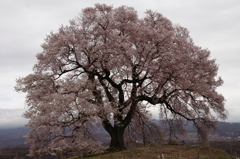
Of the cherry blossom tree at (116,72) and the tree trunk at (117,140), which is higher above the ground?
the cherry blossom tree at (116,72)

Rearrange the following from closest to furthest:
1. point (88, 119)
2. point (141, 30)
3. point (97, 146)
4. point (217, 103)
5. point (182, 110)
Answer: point (88, 119) → point (97, 146) → point (141, 30) → point (217, 103) → point (182, 110)

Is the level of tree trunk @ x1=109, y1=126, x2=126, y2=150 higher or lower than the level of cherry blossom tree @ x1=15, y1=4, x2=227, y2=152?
lower

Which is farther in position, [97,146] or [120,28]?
[120,28]

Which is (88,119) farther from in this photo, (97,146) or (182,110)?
(182,110)

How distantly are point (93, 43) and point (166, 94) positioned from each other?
9.64 meters

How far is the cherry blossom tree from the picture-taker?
63.0ft

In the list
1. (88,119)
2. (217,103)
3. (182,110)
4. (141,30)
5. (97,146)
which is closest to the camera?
(88,119)

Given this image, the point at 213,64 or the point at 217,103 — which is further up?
the point at 213,64

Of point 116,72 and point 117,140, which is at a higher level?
point 116,72

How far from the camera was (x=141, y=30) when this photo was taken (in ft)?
69.8

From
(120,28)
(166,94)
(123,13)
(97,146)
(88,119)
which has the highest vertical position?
(123,13)

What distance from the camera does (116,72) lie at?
74.3 ft

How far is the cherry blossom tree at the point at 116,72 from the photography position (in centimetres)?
1920

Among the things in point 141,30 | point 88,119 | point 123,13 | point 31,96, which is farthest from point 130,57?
point 31,96
